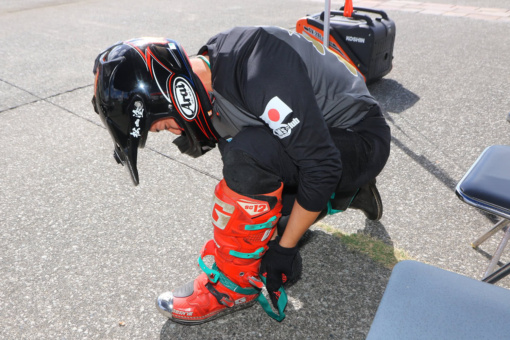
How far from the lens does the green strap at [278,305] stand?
1.96 metres

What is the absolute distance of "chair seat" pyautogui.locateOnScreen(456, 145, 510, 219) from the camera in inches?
66.1

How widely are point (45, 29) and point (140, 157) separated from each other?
4581 millimetres

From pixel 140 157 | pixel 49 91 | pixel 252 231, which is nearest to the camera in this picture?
pixel 252 231

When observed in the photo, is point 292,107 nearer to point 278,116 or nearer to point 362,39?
point 278,116

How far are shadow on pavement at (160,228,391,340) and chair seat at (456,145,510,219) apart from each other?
687mm

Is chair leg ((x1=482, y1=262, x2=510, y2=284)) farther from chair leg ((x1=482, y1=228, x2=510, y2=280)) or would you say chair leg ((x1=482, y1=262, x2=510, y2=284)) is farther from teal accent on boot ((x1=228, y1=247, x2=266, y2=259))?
teal accent on boot ((x1=228, y1=247, x2=266, y2=259))

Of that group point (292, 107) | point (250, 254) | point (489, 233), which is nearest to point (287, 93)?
point (292, 107)

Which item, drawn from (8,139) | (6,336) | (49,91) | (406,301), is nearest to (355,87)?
(406,301)

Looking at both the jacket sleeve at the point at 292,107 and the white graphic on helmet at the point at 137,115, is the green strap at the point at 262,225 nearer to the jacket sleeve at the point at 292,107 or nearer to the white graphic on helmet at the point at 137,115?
the jacket sleeve at the point at 292,107

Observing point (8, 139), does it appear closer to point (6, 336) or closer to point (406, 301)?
point (6, 336)

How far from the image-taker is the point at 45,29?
6.83 meters

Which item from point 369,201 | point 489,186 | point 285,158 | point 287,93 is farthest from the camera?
point 369,201

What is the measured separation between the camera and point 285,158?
6.03 feet

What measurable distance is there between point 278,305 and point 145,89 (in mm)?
1044
